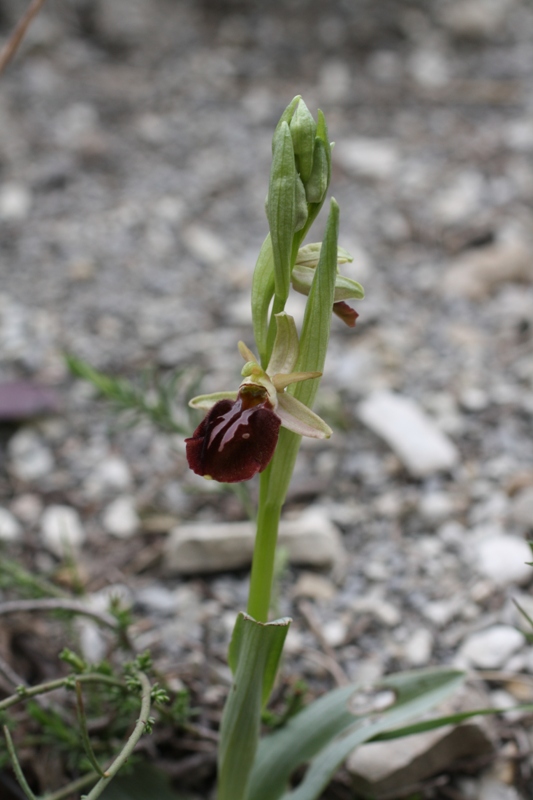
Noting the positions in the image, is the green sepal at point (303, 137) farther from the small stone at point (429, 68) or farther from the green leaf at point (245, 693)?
the small stone at point (429, 68)

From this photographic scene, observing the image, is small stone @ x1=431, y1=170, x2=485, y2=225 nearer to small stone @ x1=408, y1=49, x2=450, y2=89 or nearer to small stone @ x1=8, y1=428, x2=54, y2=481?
small stone @ x1=408, y1=49, x2=450, y2=89

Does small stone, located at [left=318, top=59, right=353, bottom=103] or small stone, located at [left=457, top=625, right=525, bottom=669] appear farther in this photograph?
small stone, located at [left=318, top=59, right=353, bottom=103]

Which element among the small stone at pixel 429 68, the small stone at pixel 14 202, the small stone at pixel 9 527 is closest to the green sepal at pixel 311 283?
the small stone at pixel 9 527

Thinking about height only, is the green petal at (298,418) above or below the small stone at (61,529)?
below

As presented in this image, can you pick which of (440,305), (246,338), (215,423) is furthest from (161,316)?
(215,423)

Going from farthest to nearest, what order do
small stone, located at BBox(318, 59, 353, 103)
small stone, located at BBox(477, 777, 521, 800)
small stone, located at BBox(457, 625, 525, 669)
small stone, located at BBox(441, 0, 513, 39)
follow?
small stone, located at BBox(441, 0, 513, 39) < small stone, located at BBox(318, 59, 353, 103) < small stone, located at BBox(457, 625, 525, 669) < small stone, located at BBox(477, 777, 521, 800)

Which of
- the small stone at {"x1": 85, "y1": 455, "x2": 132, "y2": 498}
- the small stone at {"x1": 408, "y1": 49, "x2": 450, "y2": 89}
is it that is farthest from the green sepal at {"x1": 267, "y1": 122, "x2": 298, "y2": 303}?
the small stone at {"x1": 408, "y1": 49, "x2": 450, "y2": 89}

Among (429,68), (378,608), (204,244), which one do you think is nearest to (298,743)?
(378,608)
